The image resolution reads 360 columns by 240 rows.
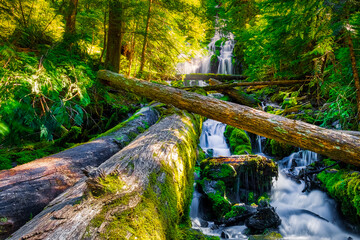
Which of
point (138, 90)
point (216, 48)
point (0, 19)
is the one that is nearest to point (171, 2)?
point (138, 90)

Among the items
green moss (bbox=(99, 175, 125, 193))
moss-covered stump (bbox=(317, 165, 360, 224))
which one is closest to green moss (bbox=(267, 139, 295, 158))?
moss-covered stump (bbox=(317, 165, 360, 224))

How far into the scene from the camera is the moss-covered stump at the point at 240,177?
570cm

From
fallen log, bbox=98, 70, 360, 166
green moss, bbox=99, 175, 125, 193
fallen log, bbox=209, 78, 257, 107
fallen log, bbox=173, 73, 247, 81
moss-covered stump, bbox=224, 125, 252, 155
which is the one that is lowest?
moss-covered stump, bbox=224, 125, 252, 155

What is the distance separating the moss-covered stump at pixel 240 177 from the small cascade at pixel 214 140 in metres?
1.78

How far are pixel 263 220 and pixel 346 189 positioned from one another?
1921 millimetres

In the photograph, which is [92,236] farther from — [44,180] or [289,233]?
[289,233]

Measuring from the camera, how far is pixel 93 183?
4.93 feet

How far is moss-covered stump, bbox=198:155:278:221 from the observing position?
570cm

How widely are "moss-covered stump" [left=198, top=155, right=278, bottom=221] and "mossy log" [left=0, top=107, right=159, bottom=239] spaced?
337cm

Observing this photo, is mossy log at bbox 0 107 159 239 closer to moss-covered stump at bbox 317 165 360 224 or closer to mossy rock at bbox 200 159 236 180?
mossy rock at bbox 200 159 236 180

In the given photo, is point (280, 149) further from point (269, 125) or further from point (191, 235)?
point (191, 235)

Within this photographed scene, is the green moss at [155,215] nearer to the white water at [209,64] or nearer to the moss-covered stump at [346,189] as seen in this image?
the moss-covered stump at [346,189]

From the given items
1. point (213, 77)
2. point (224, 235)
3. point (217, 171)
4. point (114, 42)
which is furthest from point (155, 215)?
point (213, 77)

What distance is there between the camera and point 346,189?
13.8 feet
